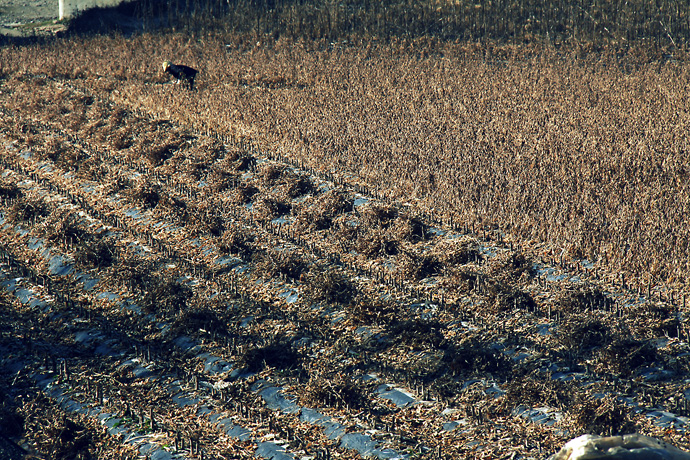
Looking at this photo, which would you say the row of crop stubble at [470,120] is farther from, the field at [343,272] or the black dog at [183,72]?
the black dog at [183,72]

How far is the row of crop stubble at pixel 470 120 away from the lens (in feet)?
32.4

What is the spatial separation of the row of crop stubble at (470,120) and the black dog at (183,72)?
44cm

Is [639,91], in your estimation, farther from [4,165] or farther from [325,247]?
[4,165]

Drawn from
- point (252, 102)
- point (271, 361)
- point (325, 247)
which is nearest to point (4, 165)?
point (252, 102)

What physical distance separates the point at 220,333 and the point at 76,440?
2.03 metres

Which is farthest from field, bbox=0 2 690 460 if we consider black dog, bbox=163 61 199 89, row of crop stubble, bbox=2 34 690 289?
black dog, bbox=163 61 199 89

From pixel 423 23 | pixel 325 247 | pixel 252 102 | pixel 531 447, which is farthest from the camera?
pixel 423 23

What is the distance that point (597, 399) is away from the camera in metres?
6.06

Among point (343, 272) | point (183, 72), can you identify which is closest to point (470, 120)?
point (343, 272)

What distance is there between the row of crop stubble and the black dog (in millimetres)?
440

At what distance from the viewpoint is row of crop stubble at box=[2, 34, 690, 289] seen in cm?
989

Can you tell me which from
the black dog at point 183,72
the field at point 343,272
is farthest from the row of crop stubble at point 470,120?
the black dog at point 183,72

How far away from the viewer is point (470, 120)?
50.0 feet

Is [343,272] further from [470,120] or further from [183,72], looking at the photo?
[183,72]
